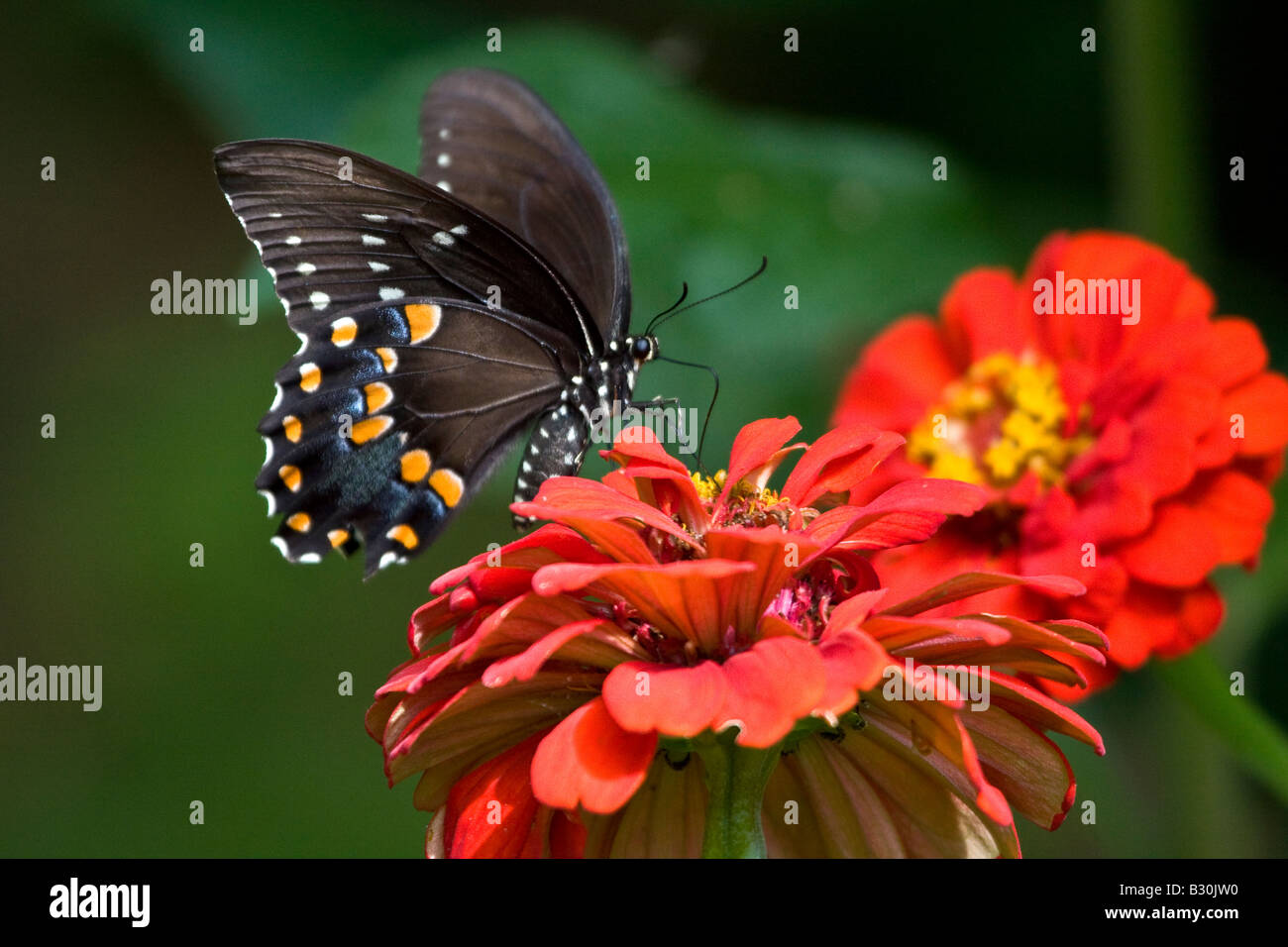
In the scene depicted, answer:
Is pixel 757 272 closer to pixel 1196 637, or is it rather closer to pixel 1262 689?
pixel 1196 637

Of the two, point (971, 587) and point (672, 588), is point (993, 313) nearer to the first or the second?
point (971, 587)

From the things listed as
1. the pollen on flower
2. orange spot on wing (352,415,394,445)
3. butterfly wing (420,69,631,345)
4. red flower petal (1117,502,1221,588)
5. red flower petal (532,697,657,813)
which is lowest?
red flower petal (532,697,657,813)

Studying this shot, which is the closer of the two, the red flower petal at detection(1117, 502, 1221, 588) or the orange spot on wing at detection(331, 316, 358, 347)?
the red flower petal at detection(1117, 502, 1221, 588)

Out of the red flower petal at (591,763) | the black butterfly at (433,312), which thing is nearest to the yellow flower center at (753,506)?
the red flower petal at (591,763)

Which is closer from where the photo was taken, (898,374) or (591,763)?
(591,763)

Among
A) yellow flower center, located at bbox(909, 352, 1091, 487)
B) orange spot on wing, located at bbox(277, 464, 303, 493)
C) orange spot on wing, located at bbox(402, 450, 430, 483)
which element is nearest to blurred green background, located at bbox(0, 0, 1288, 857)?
yellow flower center, located at bbox(909, 352, 1091, 487)

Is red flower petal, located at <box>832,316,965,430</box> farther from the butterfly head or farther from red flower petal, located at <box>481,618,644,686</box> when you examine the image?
red flower petal, located at <box>481,618,644,686</box>

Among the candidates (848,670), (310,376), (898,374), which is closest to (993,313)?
(898,374)
